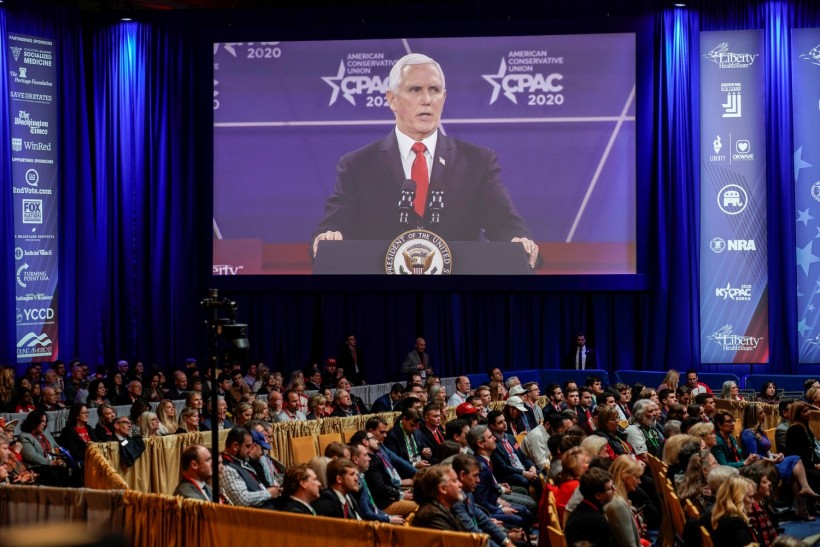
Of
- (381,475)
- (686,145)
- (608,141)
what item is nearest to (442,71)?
(608,141)

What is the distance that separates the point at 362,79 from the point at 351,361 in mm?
4431

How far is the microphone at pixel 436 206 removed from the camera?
17438 mm

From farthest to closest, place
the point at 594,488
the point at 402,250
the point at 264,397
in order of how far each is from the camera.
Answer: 1. the point at 402,250
2. the point at 264,397
3. the point at 594,488

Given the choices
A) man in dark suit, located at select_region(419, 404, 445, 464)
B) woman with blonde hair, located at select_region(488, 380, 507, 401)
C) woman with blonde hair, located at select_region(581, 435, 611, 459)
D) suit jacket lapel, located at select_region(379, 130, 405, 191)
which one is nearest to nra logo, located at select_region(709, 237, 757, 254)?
suit jacket lapel, located at select_region(379, 130, 405, 191)

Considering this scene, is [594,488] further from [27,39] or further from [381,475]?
[27,39]

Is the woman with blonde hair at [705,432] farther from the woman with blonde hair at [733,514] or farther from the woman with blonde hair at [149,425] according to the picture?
the woman with blonde hair at [149,425]

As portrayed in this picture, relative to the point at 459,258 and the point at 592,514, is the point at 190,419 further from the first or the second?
the point at 459,258

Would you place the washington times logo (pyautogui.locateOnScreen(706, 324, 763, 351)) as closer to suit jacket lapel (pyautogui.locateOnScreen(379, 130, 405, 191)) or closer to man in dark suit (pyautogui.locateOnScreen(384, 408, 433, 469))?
suit jacket lapel (pyautogui.locateOnScreen(379, 130, 405, 191))

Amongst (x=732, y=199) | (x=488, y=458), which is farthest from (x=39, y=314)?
(x=488, y=458)

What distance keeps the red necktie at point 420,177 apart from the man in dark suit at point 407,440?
7.98 metres

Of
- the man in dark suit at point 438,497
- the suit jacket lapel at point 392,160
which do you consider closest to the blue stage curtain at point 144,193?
the suit jacket lapel at point 392,160

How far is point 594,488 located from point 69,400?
1037 cm

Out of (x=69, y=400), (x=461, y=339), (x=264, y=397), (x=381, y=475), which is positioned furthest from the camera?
(x=461, y=339)

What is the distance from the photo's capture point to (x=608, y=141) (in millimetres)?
17797
